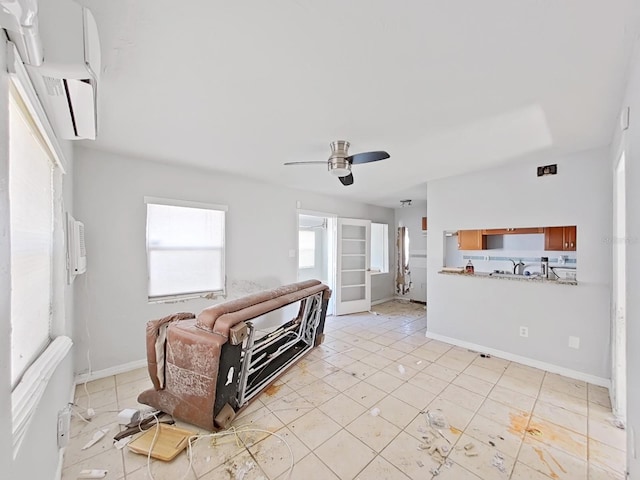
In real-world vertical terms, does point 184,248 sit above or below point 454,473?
above

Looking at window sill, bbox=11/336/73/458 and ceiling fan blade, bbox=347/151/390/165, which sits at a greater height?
ceiling fan blade, bbox=347/151/390/165

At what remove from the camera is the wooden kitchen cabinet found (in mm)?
3848

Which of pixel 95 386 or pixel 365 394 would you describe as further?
pixel 95 386

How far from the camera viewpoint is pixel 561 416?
2.21 meters

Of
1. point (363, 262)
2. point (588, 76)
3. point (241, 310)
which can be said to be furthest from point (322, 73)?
point (363, 262)

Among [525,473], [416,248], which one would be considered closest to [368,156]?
[525,473]

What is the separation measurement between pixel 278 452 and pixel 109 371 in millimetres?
2240

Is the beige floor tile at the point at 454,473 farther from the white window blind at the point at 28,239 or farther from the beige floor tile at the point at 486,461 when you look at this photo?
the white window blind at the point at 28,239

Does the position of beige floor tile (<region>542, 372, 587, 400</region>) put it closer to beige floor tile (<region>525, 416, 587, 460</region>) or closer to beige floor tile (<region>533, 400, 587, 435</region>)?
beige floor tile (<region>533, 400, 587, 435</region>)

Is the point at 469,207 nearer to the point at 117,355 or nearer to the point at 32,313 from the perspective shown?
the point at 32,313

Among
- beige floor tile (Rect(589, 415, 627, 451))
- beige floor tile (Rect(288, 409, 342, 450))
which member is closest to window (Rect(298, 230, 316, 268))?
beige floor tile (Rect(288, 409, 342, 450))

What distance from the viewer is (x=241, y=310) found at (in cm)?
206

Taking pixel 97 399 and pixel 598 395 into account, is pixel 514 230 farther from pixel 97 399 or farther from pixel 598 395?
pixel 97 399

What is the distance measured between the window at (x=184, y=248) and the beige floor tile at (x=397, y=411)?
2.48 m
